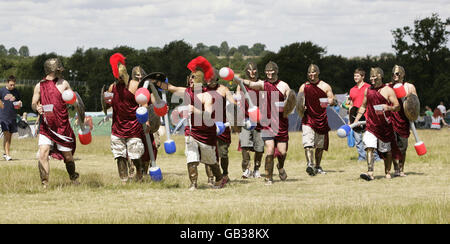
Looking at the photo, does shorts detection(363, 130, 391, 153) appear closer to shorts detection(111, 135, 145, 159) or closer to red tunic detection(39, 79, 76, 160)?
shorts detection(111, 135, 145, 159)

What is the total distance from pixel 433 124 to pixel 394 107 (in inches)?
1381

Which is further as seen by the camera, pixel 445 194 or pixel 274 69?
pixel 274 69

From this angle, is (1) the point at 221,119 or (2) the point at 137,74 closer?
(1) the point at 221,119

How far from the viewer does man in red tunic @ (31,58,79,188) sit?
11.4 metres

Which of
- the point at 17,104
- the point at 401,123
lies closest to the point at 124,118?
Result: the point at 401,123

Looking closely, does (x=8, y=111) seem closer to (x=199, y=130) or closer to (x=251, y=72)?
(x=251, y=72)

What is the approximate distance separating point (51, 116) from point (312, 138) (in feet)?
19.9

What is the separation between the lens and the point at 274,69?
1315 centimetres

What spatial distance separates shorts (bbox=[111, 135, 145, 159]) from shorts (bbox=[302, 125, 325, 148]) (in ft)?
14.2

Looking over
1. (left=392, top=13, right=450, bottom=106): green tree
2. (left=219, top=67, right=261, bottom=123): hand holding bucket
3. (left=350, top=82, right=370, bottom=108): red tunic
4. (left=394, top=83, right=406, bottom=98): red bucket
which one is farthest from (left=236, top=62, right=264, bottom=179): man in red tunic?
(left=392, top=13, right=450, bottom=106): green tree

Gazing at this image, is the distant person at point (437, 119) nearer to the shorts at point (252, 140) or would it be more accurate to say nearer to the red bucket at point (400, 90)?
the red bucket at point (400, 90)

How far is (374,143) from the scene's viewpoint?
13.6 metres
